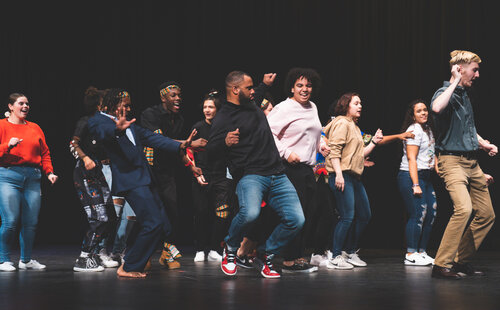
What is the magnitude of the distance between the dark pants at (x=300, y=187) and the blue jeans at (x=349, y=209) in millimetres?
378

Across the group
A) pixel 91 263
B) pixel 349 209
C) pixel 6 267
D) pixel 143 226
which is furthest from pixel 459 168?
pixel 6 267

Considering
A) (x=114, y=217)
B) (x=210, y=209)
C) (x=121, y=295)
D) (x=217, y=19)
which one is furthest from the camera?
(x=217, y=19)

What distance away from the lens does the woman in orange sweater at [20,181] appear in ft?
15.9

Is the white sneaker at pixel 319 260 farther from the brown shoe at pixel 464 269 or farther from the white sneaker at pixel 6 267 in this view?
the white sneaker at pixel 6 267

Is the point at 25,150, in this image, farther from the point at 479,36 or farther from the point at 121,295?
the point at 479,36

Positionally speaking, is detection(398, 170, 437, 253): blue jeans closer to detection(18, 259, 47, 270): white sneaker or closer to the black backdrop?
the black backdrop

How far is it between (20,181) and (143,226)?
131cm

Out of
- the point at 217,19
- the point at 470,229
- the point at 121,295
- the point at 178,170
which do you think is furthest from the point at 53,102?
the point at 470,229

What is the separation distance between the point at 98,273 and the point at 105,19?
13.3 ft

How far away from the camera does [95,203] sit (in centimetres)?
483

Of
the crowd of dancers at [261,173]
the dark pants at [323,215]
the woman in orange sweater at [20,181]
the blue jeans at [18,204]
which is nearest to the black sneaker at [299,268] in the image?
the crowd of dancers at [261,173]

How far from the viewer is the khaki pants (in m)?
4.16

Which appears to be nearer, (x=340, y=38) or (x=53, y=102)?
(x=340, y=38)

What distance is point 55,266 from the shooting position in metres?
5.20
